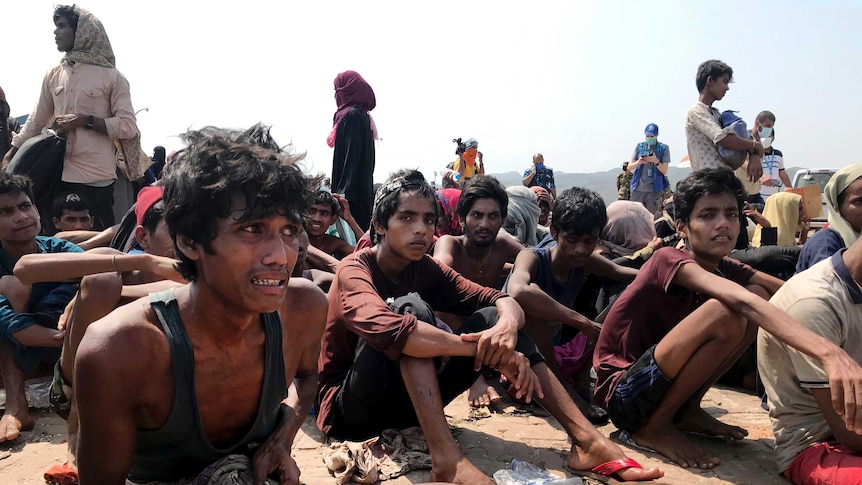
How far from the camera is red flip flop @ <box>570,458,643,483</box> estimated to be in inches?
109

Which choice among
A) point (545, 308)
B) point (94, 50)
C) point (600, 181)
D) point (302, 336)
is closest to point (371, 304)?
point (302, 336)

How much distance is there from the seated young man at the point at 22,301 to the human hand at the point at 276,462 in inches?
86.1

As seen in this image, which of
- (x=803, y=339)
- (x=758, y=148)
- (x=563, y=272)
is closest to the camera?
(x=803, y=339)

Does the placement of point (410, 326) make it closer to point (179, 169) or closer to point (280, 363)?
point (280, 363)

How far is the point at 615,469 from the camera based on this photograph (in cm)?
277

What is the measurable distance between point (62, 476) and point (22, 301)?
146 cm

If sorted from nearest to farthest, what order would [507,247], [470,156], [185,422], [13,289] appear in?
[185,422] → [13,289] → [507,247] → [470,156]

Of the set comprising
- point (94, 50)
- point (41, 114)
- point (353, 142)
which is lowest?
point (353, 142)

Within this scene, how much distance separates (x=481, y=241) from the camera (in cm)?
460

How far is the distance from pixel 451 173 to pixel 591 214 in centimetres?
852

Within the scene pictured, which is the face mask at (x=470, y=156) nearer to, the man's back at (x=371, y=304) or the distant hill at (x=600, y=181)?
the man's back at (x=371, y=304)

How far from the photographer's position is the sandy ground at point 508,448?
114 inches

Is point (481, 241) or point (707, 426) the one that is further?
point (481, 241)

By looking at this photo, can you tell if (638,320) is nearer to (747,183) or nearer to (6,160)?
(747,183)
